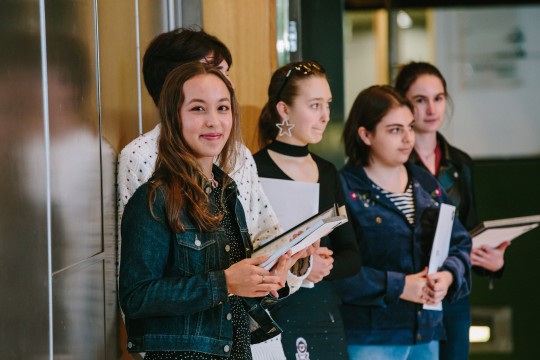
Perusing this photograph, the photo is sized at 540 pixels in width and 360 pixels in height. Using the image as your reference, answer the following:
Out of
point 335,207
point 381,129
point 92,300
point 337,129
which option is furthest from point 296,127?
point 337,129

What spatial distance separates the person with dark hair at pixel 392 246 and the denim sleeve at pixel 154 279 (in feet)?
4.40

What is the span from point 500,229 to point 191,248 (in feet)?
6.59

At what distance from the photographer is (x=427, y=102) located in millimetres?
4203

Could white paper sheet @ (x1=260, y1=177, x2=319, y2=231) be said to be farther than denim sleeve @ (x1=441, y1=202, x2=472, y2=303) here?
No

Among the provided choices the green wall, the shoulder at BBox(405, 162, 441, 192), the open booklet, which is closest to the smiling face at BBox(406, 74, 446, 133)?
the shoulder at BBox(405, 162, 441, 192)

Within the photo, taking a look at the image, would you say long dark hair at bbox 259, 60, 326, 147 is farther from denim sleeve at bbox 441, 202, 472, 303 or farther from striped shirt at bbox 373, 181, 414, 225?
denim sleeve at bbox 441, 202, 472, 303

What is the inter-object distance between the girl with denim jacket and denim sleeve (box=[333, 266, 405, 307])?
108 cm

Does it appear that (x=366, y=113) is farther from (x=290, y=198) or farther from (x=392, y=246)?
(x=290, y=198)

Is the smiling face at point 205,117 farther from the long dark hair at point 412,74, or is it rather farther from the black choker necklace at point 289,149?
the long dark hair at point 412,74

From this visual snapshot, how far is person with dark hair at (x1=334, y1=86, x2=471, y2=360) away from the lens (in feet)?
11.7

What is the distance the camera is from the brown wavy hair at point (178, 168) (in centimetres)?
230

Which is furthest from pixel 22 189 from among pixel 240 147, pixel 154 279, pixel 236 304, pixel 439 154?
pixel 439 154

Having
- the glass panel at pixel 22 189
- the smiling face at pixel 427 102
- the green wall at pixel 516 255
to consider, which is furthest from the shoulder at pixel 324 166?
the green wall at pixel 516 255

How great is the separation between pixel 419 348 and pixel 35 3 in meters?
2.07
